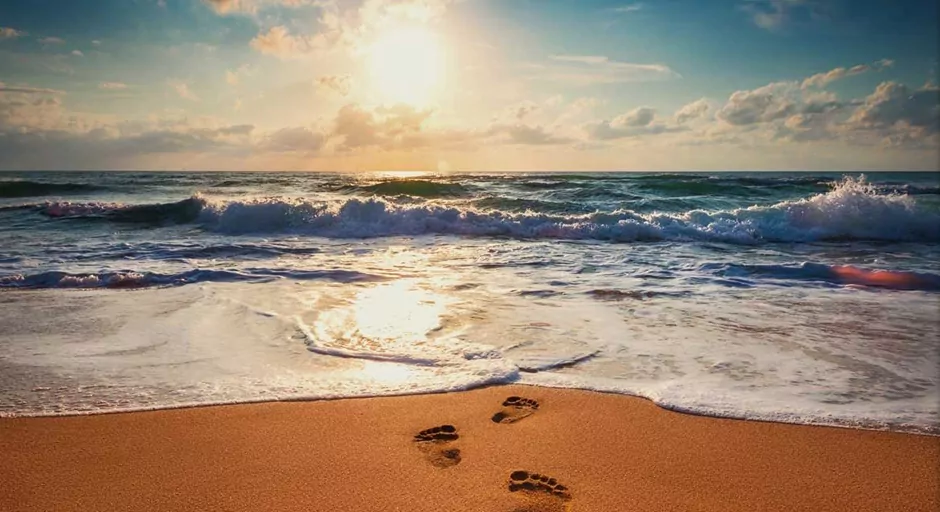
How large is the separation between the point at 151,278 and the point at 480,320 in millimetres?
4299

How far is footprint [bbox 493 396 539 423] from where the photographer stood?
2857 millimetres

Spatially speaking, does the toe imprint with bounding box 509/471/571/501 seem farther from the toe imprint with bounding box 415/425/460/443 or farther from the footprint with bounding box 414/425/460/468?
the toe imprint with bounding box 415/425/460/443

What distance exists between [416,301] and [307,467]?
3169 millimetres

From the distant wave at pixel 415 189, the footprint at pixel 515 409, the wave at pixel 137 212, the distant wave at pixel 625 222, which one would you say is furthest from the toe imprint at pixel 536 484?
the distant wave at pixel 415 189

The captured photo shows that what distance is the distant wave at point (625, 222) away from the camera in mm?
11938

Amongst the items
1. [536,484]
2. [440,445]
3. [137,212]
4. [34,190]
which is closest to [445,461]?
[440,445]

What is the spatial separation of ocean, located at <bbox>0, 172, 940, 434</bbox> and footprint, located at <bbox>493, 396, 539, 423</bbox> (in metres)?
0.29

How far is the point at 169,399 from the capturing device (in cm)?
304

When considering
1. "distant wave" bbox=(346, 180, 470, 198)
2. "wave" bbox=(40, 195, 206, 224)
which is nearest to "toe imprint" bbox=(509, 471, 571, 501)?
"wave" bbox=(40, 195, 206, 224)

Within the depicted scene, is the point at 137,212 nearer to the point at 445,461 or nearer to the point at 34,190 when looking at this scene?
the point at 34,190

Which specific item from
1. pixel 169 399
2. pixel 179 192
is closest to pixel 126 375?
pixel 169 399

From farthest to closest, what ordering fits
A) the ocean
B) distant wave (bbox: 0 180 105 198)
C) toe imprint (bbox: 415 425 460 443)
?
1. distant wave (bbox: 0 180 105 198)
2. the ocean
3. toe imprint (bbox: 415 425 460 443)

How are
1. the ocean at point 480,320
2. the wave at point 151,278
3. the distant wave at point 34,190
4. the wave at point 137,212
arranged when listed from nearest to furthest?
the ocean at point 480,320 < the wave at point 151,278 < the wave at point 137,212 < the distant wave at point 34,190

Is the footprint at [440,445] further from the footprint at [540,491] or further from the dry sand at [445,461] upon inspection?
the footprint at [540,491]
